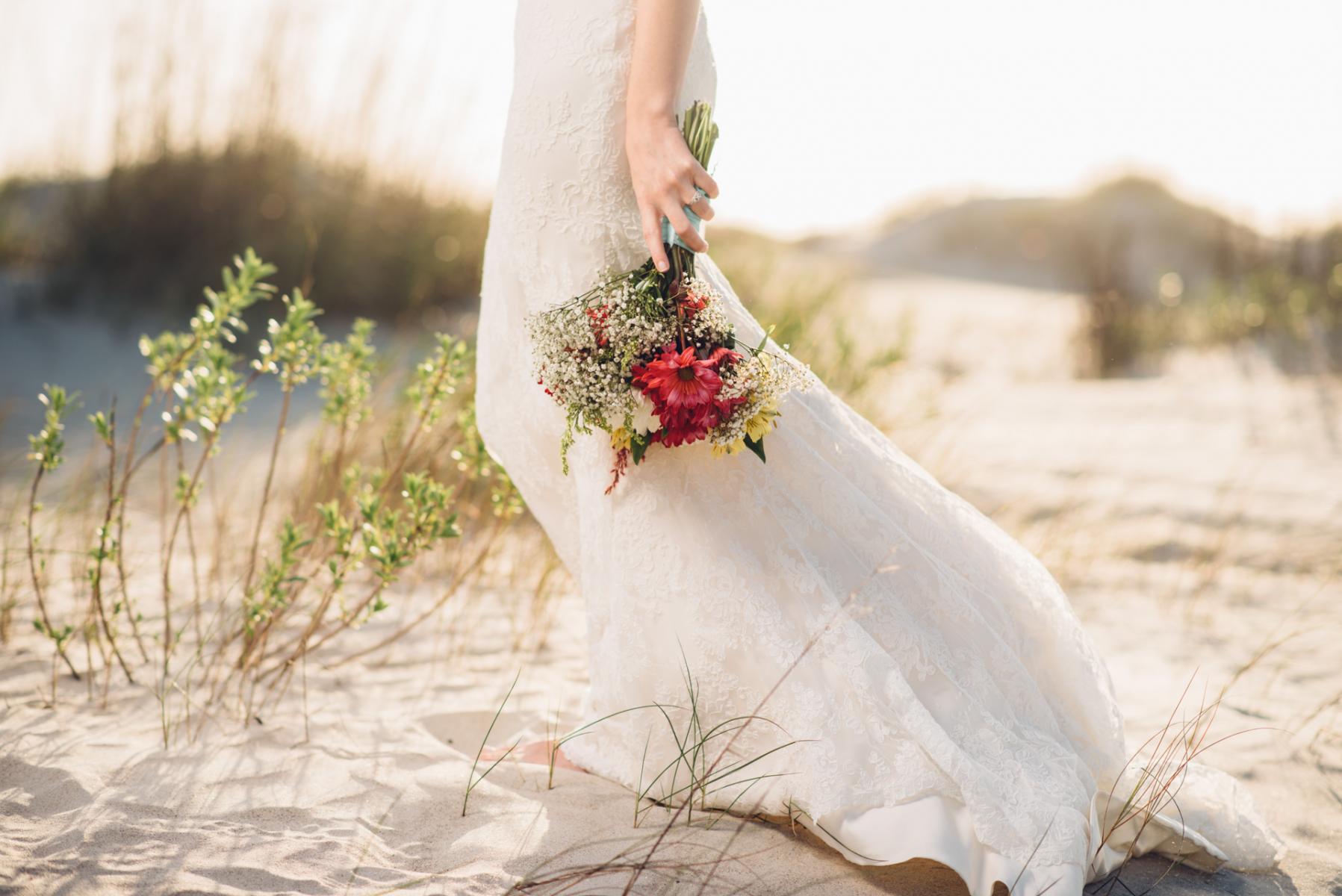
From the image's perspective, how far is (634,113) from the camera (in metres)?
1.60

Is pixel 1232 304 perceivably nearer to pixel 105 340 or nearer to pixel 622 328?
pixel 622 328

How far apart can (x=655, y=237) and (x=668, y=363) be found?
243 millimetres

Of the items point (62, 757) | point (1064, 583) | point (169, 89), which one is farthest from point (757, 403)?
point (169, 89)

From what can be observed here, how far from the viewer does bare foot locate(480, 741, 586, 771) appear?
6.49 ft

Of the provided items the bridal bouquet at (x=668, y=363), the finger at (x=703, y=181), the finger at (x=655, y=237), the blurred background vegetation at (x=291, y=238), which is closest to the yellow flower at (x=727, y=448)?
the bridal bouquet at (x=668, y=363)

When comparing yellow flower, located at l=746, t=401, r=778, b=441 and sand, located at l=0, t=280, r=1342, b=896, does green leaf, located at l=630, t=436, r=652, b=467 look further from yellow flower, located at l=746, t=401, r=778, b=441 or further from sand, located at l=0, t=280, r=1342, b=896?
sand, located at l=0, t=280, r=1342, b=896

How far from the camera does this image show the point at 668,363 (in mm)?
1476

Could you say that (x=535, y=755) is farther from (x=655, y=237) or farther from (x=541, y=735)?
(x=655, y=237)

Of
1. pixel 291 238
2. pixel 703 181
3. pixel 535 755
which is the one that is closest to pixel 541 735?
pixel 535 755

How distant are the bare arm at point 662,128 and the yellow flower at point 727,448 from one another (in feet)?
1.02

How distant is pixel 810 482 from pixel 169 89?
5599 millimetres

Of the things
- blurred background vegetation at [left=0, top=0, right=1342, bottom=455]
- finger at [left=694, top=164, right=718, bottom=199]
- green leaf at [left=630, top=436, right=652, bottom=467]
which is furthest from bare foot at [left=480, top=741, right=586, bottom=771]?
blurred background vegetation at [left=0, top=0, right=1342, bottom=455]

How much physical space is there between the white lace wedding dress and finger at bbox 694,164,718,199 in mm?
204

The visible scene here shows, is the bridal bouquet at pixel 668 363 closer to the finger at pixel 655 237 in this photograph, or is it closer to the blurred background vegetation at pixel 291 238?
the finger at pixel 655 237
